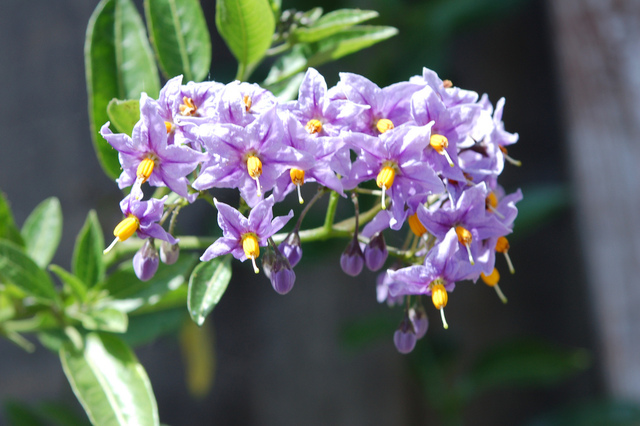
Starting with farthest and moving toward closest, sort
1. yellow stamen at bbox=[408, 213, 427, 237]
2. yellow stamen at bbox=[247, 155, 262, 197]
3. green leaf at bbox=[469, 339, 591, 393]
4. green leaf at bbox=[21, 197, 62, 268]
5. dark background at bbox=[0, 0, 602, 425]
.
Result: green leaf at bbox=[469, 339, 591, 393] → dark background at bbox=[0, 0, 602, 425] → green leaf at bbox=[21, 197, 62, 268] → yellow stamen at bbox=[408, 213, 427, 237] → yellow stamen at bbox=[247, 155, 262, 197]

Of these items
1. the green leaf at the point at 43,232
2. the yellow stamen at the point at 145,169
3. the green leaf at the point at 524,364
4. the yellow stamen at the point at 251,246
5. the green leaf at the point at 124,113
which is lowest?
the green leaf at the point at 524,364

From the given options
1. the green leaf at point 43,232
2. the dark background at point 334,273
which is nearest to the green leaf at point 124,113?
the green leaf at point 43,232

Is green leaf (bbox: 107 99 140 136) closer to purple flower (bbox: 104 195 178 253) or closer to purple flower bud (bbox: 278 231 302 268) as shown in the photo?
purple flower (bbox: 104 195 178 253)

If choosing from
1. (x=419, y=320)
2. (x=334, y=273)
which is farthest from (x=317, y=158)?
(x=334, y=273)

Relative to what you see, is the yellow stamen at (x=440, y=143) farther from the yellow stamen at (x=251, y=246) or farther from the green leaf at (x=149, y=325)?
the green leaf at (x=149, y=325)

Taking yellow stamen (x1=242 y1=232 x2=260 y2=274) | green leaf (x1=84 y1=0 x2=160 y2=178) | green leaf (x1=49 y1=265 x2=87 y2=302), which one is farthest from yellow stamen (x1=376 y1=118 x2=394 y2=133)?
green leaf (x1=49 y1=265 x2=87 y2=302)

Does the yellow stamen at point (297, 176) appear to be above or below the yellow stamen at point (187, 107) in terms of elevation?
below

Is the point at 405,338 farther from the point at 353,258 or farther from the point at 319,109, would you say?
the point at 319,109
